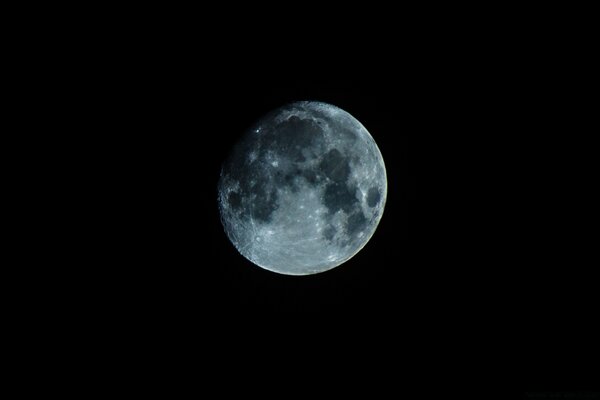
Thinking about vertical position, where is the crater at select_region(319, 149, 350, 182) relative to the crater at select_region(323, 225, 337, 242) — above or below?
above

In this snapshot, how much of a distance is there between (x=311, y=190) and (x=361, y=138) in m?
0.93

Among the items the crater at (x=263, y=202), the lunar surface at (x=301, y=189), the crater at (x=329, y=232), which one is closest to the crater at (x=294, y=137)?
the lunar surface at (x=301, y=189)

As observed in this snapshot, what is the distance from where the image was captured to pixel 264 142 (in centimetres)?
333

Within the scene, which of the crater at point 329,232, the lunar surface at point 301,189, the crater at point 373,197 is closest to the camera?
the lunar surface at point 301,189

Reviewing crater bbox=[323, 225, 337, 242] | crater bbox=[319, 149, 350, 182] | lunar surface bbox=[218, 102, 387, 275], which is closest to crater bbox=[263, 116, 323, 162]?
lunar surface bbox=[218, 102, 387, 275]

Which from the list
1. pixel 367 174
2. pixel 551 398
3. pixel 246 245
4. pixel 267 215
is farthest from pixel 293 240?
pixel 551 398

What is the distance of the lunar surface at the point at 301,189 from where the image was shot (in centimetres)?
316

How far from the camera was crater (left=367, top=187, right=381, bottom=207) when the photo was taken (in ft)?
11.5

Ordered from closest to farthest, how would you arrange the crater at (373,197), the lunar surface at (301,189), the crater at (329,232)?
the lunar surface at (301,189) < the crater at (329,232) < the crater at (373,197)

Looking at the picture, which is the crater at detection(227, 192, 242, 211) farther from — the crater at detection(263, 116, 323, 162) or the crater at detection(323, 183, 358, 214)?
the crater at detection(323, 183, 358, 214)

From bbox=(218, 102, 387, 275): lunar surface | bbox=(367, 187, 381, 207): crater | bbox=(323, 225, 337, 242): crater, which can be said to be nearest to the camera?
bbox=(218, 102, 387, 275): lunar surface

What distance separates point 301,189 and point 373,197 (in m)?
0.89

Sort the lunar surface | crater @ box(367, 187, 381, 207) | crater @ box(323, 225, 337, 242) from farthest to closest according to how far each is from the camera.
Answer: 1. crater @ box(367, 187, 381, 207)
2. crater @ box(323, 225, 337, 242)
3. the lunar surface

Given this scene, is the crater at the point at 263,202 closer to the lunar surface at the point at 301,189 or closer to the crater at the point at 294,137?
the lunar surface at the point at 301,189
